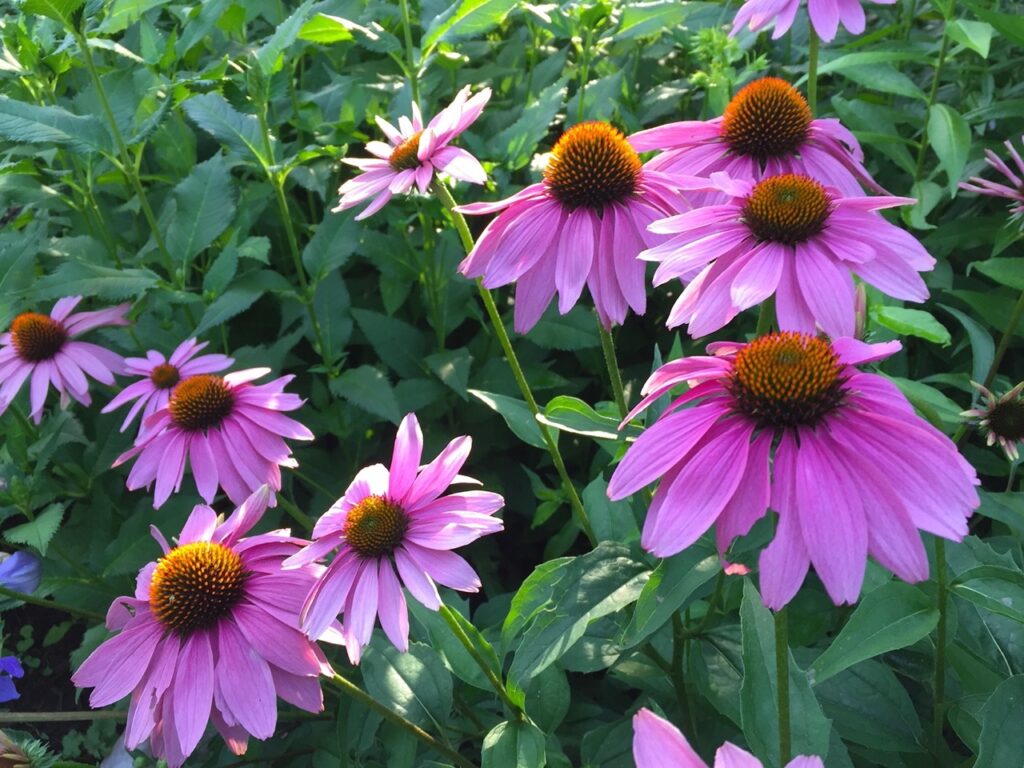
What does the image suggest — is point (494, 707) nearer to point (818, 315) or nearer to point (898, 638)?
point (898, 638)

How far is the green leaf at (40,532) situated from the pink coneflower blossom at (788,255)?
1224mm

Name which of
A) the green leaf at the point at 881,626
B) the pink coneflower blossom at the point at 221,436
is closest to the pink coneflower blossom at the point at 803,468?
the green leaf at the point at 881,626

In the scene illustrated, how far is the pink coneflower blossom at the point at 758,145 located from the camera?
129cm

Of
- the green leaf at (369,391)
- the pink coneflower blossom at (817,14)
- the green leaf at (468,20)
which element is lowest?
the green leaf at (369,391)

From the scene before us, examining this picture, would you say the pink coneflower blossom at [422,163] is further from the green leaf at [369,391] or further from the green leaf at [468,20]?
the green leaf at [369,391]

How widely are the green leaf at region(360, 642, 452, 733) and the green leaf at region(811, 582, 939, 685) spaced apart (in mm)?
604

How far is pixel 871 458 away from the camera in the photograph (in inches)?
30.1

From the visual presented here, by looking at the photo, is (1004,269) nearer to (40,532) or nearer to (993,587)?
(993,587)

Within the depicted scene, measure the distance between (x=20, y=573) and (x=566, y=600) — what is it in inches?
40.8

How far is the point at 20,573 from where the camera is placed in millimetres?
1521

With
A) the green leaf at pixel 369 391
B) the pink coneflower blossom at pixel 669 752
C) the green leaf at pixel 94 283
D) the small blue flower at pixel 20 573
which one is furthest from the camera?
the green leaf at pixel 369 391

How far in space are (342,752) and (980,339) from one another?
1.21 m

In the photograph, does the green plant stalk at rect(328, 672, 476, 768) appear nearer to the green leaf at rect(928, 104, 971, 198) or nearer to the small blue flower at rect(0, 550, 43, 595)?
the small blue flower at rect(0, 550, 43, 595)

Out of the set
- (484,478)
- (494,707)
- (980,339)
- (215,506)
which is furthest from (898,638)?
(215,506)
